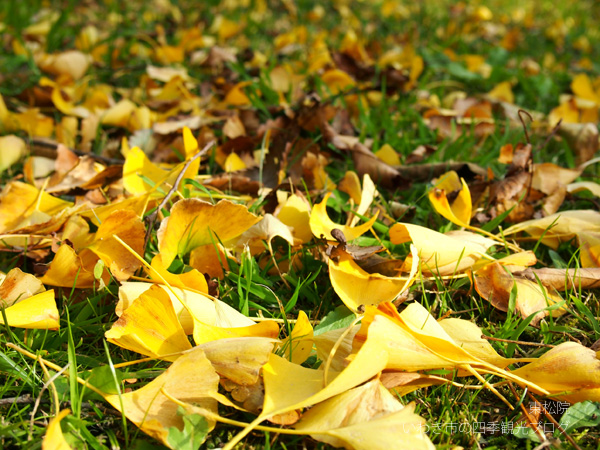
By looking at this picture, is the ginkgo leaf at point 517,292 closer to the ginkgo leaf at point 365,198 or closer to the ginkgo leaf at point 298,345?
the ginkgo leaf at point 365,198

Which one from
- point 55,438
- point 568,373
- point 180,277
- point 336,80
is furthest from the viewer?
point 336,80

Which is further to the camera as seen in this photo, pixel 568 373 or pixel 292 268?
pixel 292 268

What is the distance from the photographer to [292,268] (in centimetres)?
110

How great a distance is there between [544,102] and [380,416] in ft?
6.21

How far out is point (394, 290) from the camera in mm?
935

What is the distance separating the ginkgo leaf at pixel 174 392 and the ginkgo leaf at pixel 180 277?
168 millimetres

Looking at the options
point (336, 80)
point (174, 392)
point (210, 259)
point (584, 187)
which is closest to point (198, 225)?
point (210, 259)

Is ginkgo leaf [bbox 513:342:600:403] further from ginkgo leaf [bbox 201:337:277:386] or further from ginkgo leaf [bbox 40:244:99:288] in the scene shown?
ginkgo leaf [bbox 40:244:99:288]

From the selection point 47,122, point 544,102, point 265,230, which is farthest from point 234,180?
point 544,102

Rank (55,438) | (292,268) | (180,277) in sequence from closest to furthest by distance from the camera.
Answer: (55,438), (180,277), (292,268)

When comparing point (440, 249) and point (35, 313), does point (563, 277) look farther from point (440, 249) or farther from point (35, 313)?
point (35, 313)

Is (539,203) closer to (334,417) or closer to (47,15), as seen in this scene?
(334,417)

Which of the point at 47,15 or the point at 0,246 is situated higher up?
the point at 47,15

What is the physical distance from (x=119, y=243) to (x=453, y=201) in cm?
73
